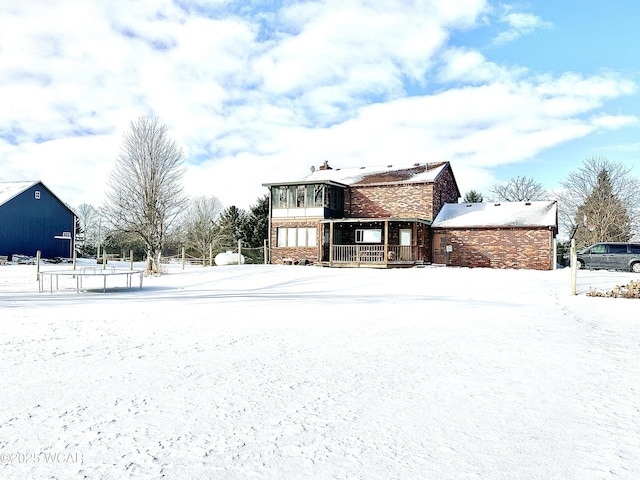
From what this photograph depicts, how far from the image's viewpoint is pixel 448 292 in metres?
14.0

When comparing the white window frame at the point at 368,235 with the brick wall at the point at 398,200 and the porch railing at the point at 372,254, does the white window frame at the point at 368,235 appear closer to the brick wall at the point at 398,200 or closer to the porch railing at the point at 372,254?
the porch railing at the point at 372,254

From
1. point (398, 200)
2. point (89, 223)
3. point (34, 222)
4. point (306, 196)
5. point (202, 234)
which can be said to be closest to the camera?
point (306, 196)

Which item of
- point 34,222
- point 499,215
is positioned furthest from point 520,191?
point 34,222

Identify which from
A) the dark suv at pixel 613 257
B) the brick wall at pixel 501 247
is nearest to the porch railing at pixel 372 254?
the brick wall at pixel 501 247

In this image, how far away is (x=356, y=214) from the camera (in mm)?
30031

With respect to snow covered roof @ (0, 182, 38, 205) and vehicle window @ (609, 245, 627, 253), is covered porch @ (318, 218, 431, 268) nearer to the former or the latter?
vehicle window @ (609, 245, 627, 253)

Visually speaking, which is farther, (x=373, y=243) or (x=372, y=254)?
(x=373, y=243)

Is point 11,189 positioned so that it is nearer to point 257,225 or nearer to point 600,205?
point 257,225

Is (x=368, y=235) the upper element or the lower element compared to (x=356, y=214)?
lower

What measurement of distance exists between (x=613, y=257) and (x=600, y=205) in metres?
19.0

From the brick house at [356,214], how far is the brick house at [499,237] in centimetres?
112

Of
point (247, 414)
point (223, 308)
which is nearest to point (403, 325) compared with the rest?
point (223, 308)

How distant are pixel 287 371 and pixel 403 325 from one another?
348 centimetres

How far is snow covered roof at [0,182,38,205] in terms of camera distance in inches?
1315
